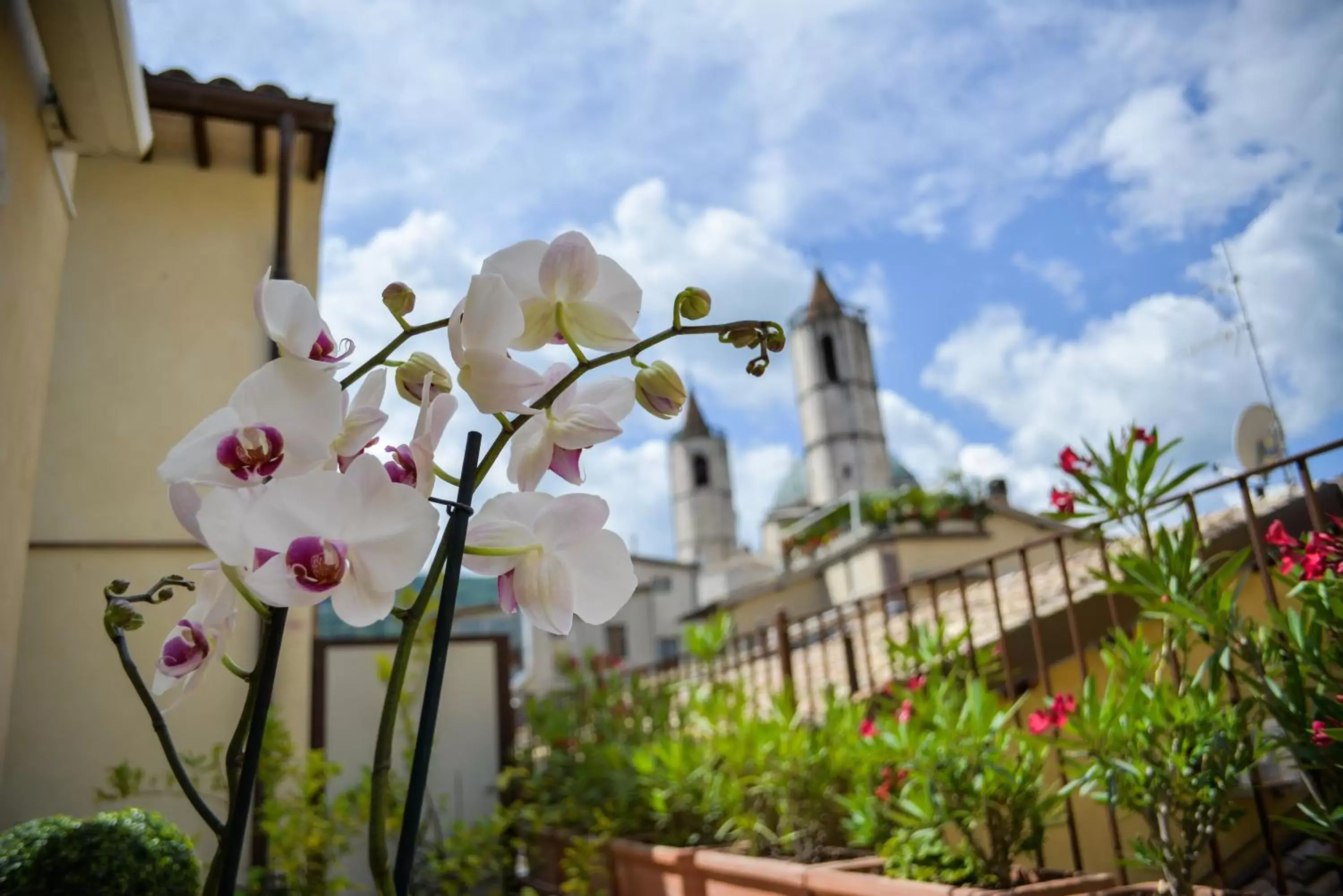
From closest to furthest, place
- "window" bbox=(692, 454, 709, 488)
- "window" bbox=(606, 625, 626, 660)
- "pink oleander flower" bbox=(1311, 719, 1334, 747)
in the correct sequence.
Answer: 1. "pink oleander flower" bbox=(1311, 719, 1334, 747)
2. "window" bbox=(606, 625, 626, 660)
3. "window" bbox=(692, 454, 709, 488)

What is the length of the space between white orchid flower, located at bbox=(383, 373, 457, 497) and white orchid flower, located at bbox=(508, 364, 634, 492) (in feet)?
0.23

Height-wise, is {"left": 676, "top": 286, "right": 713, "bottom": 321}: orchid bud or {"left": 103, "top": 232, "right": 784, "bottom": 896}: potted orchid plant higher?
{"left": 676, "top": 286, "right": 713, "bottom": 321}: orchid bud

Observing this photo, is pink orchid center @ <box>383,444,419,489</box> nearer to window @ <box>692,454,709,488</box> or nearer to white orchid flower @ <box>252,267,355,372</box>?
white orchid flower @ <box>252,267,355,372</box>

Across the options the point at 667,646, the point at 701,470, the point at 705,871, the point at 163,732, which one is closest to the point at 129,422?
the point at 705,871

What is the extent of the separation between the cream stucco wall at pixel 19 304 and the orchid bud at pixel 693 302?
6.39 feet

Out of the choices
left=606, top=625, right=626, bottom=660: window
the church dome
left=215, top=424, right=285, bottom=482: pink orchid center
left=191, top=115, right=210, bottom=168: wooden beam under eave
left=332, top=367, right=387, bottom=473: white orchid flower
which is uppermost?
the church dome

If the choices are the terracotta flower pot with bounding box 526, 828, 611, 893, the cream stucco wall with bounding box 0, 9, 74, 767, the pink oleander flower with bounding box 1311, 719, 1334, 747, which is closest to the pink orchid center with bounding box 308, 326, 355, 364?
the pink oleander flower with bounding box 1311, 719, 1334, 747

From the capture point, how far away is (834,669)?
18.9 feet

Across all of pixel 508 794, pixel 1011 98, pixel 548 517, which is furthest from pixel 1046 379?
pixel 548 517

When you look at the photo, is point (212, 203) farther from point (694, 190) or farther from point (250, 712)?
point (250, 712)

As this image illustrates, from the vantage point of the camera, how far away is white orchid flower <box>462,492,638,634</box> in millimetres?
659

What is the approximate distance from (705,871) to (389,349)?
2.43m

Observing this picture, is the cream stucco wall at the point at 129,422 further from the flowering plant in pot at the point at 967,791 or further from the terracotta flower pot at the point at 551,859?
the flowering plant in pot at the point at 967,791

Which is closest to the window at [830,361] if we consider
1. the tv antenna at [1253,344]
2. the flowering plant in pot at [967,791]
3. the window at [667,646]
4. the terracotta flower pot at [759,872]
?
the window at [667,646]
